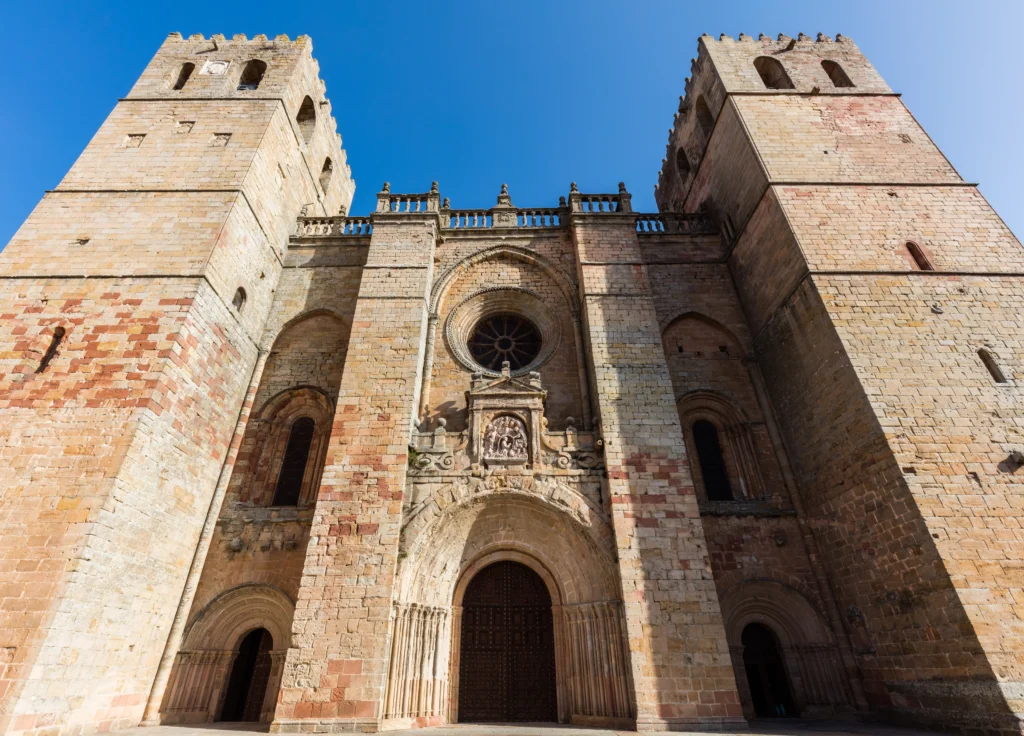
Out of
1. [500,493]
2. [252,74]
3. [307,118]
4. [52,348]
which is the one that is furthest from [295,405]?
[252,74]

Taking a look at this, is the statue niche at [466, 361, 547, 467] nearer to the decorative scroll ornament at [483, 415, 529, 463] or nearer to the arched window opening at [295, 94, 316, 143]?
the decorative scroll ornament at [483, 415, 529, 463]

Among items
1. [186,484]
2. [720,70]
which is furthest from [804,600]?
[720,70]

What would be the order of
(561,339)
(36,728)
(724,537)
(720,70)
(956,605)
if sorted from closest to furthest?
(36,728) → (956,605) → (724,537) → (561,339) → (720,70)

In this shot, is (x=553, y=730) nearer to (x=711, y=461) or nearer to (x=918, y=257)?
(x=711, y=461)

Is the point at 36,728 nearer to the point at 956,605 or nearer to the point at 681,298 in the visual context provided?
the point at 956,605

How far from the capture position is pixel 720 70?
12.3 meters

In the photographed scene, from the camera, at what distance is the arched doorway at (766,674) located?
7336 mm

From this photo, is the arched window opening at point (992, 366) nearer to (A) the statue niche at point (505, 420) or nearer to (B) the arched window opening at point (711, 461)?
(B) the arched window opening at point (711, 461)

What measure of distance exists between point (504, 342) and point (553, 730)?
279 inches

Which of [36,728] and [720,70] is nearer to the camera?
[36,728]

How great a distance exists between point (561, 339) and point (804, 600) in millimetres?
6082

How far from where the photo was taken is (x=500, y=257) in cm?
1145

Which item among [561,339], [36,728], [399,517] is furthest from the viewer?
[561,339]

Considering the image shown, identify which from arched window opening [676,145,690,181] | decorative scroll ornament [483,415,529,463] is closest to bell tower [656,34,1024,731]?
arched window opening [676,145,690,181]
